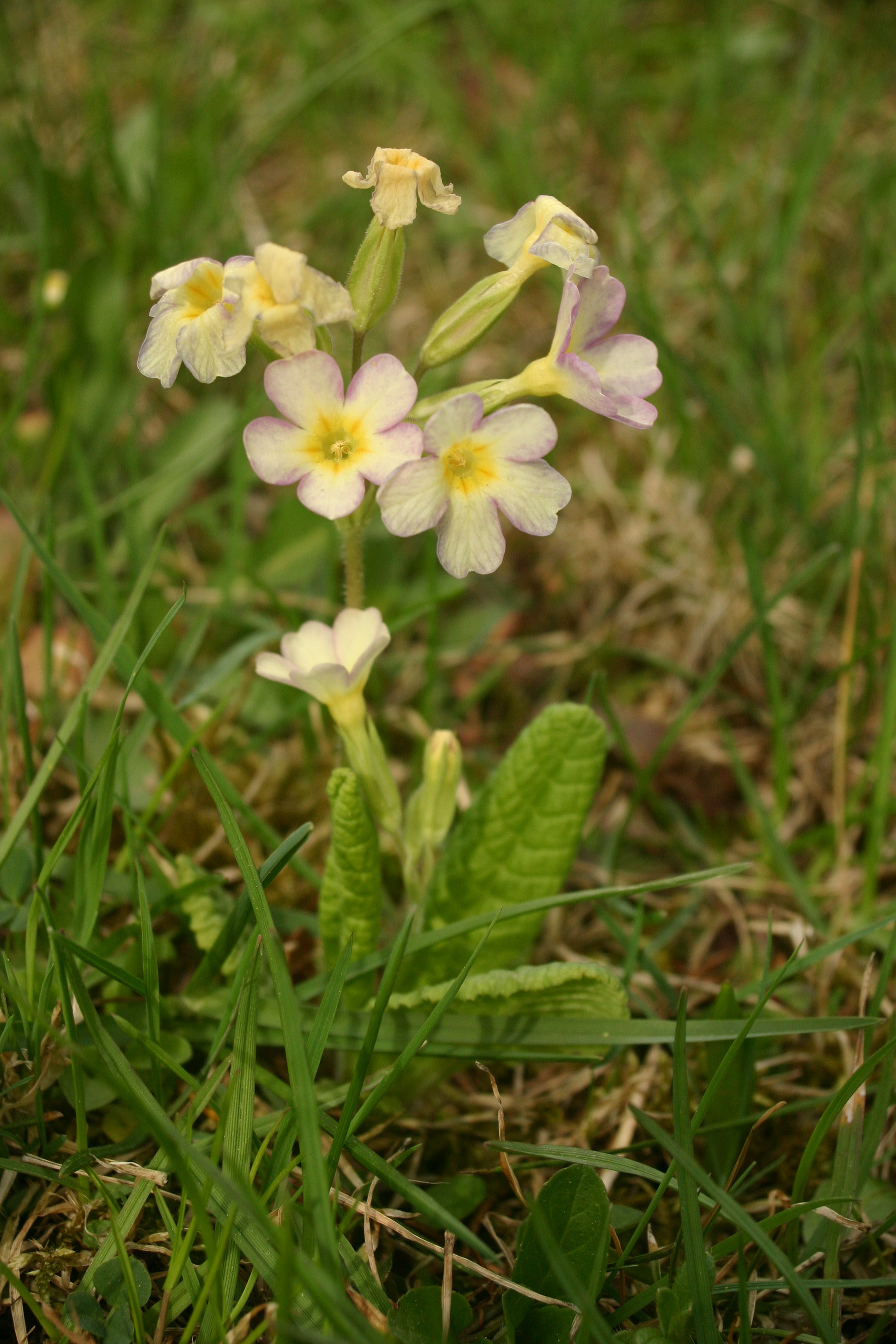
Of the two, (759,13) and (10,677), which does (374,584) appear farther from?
(759,13)

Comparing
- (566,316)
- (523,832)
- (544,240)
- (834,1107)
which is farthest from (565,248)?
(834,1107)

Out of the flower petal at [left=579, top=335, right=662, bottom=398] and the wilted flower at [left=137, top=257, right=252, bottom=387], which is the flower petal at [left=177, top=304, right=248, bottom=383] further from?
the flower petal at [left=579, top=335, right=662, bottom=398]

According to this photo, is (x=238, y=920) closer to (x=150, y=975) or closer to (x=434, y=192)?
(x=150, y=975)

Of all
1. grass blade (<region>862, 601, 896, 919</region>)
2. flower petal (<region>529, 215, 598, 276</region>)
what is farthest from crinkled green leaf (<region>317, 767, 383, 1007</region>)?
grass blade (<region>862, 601, 896, 919</region>)

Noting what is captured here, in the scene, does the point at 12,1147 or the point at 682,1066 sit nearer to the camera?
the point at 682,1066

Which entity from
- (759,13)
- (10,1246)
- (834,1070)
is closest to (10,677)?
(10,1246)
